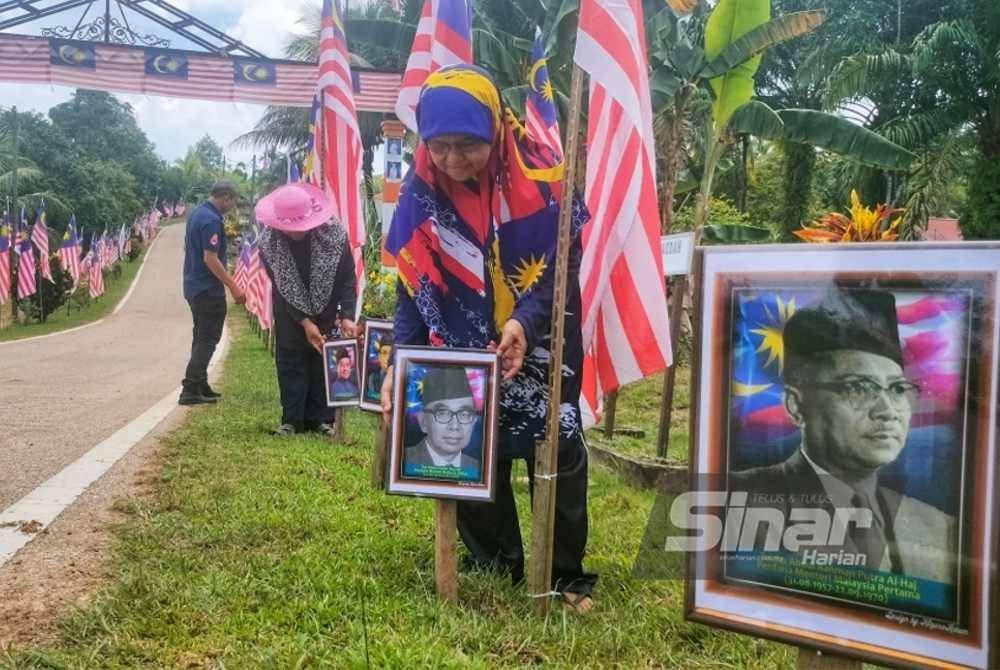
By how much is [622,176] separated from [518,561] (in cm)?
138

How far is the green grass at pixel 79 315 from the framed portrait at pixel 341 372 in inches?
526

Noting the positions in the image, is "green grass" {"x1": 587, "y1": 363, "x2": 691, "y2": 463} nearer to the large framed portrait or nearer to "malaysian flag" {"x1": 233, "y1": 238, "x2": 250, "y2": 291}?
the large framed portrait

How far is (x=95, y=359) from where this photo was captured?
1216cm

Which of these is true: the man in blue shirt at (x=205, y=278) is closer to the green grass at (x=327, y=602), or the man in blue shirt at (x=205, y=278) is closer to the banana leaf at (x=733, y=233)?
the green grass at (x=327, y=602)

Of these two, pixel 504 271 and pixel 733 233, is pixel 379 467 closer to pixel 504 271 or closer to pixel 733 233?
pixel 504 271

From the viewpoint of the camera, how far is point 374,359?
14.9ft

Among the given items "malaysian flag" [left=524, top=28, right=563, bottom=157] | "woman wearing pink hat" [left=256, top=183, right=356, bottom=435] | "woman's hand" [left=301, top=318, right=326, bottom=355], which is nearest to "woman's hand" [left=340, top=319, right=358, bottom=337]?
"woman wearing pink hat" [left=256, top=183, right=356, bottom=435]

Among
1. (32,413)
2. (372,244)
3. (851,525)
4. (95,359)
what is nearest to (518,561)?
(851,525)

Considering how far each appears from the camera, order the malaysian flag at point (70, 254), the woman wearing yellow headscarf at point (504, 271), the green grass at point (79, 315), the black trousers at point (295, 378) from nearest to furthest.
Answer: the woman wearing yellow headscarf at point (504, 271) < the black trousers at point (295, 378) < the green grass at point (79, 315) < the malaysian flag at point (70, 254)

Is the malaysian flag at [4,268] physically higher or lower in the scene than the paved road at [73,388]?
higher

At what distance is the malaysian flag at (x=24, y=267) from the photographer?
20.9 metres

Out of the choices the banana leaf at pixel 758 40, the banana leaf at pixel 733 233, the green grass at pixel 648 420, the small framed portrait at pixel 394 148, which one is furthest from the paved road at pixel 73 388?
the banana leaf at pixel 733 233

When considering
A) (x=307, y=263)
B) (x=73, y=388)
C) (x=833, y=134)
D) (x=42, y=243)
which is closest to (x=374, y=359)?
(x=307, y=263)

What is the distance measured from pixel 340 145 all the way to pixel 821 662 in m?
4.90
